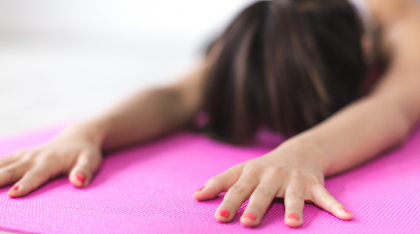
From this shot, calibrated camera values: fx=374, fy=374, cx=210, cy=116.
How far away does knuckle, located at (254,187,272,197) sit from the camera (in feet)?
1.32

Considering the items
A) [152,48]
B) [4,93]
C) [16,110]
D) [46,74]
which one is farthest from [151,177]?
[152,48]

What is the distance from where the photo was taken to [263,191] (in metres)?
0.41

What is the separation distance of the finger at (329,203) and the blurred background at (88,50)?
0.49m

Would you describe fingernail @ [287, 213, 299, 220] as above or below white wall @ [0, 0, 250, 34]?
above

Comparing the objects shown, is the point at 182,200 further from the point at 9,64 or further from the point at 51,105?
the point at 9,64

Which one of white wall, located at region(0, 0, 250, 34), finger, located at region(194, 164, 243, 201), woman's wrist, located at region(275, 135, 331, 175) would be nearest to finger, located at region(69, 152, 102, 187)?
finger, located at region(194, 164, 243, 201)

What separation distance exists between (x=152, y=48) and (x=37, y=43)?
963 mm

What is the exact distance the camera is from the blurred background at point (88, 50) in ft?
3.98

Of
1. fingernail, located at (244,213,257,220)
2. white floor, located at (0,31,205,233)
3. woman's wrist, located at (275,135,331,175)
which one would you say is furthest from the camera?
white floor, located at (0,31,205,233)

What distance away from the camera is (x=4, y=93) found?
4.35 feet

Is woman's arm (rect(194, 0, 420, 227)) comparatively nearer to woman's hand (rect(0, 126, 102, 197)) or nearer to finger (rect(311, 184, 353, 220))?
finger (rect(311, 184, 353, 220))

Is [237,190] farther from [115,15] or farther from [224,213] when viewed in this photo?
[115,15]

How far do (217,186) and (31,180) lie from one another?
0.78 ft

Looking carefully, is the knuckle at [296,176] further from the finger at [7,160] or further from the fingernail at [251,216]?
the finger at [7,160]
